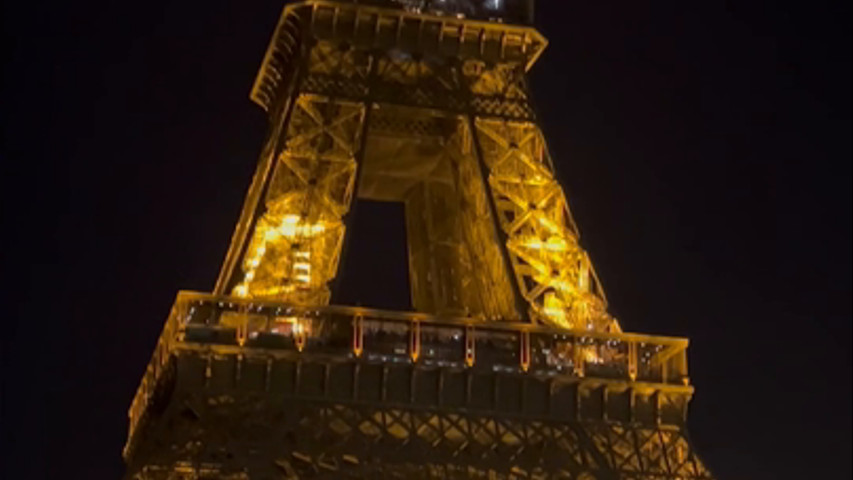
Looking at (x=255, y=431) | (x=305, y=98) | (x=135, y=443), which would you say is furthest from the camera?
(x=305, y=98)

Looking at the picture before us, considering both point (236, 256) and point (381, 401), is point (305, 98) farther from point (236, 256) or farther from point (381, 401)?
point (381, 401)

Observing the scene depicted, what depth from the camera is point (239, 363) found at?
Answer: 24.6 metres

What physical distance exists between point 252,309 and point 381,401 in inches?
88.2

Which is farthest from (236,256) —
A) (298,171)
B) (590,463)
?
(590,463)

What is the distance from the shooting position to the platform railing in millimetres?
24906

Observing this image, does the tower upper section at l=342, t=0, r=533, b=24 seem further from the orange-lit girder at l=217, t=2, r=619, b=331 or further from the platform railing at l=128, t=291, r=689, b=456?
the platform railing at l=128, t=291, r=689, b=456

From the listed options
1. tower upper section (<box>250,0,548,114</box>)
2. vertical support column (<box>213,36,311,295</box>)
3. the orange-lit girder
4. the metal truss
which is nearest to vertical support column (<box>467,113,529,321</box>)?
the orange-lit girder

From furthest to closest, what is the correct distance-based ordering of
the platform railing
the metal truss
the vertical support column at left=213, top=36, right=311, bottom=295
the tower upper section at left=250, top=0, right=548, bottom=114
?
the tower upper section at left=250, top=0, right=548, bottom=114 < the vertical support column at left=213, top=36, right=311, bottom=295 < the platform railing < the metal truss

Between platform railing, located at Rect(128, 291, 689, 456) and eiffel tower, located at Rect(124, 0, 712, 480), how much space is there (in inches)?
1.1

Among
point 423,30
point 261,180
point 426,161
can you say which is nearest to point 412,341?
point 261,180

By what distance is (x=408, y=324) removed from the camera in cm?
2545

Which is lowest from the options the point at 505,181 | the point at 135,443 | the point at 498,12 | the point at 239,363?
the point at 135,443

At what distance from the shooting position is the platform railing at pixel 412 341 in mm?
24906

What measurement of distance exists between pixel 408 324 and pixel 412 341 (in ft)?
0.83
